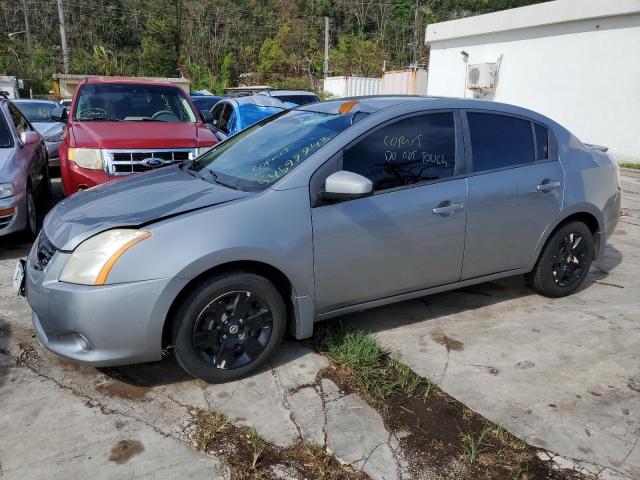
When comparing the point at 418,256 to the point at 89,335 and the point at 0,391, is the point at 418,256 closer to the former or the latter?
the point at 89,335

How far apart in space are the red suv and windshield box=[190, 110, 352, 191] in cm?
182

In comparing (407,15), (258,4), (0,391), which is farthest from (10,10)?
(0,391)

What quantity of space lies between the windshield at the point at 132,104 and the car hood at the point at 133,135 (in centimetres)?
33

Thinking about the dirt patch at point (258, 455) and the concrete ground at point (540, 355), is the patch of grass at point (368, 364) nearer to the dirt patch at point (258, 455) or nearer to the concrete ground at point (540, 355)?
the concrete ground at point (540, 355)

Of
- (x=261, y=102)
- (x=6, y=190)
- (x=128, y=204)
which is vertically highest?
(x=261, y=102)

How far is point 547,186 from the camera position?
13.5 feet

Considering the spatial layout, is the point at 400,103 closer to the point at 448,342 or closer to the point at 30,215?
the point at 448,342

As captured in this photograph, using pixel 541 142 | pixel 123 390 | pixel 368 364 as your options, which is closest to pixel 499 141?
pixel 541 142

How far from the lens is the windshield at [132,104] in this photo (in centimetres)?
658

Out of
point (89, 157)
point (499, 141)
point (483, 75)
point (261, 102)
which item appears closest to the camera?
point (499, 141)

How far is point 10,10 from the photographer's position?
157 feet

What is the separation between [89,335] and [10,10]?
55956mm

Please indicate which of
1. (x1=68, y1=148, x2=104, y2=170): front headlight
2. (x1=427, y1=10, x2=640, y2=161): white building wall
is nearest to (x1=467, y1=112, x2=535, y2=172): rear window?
(x1=68, y1=148, x2=104, y2=170): front headlight

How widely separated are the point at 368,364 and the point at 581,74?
13027 millimetres
